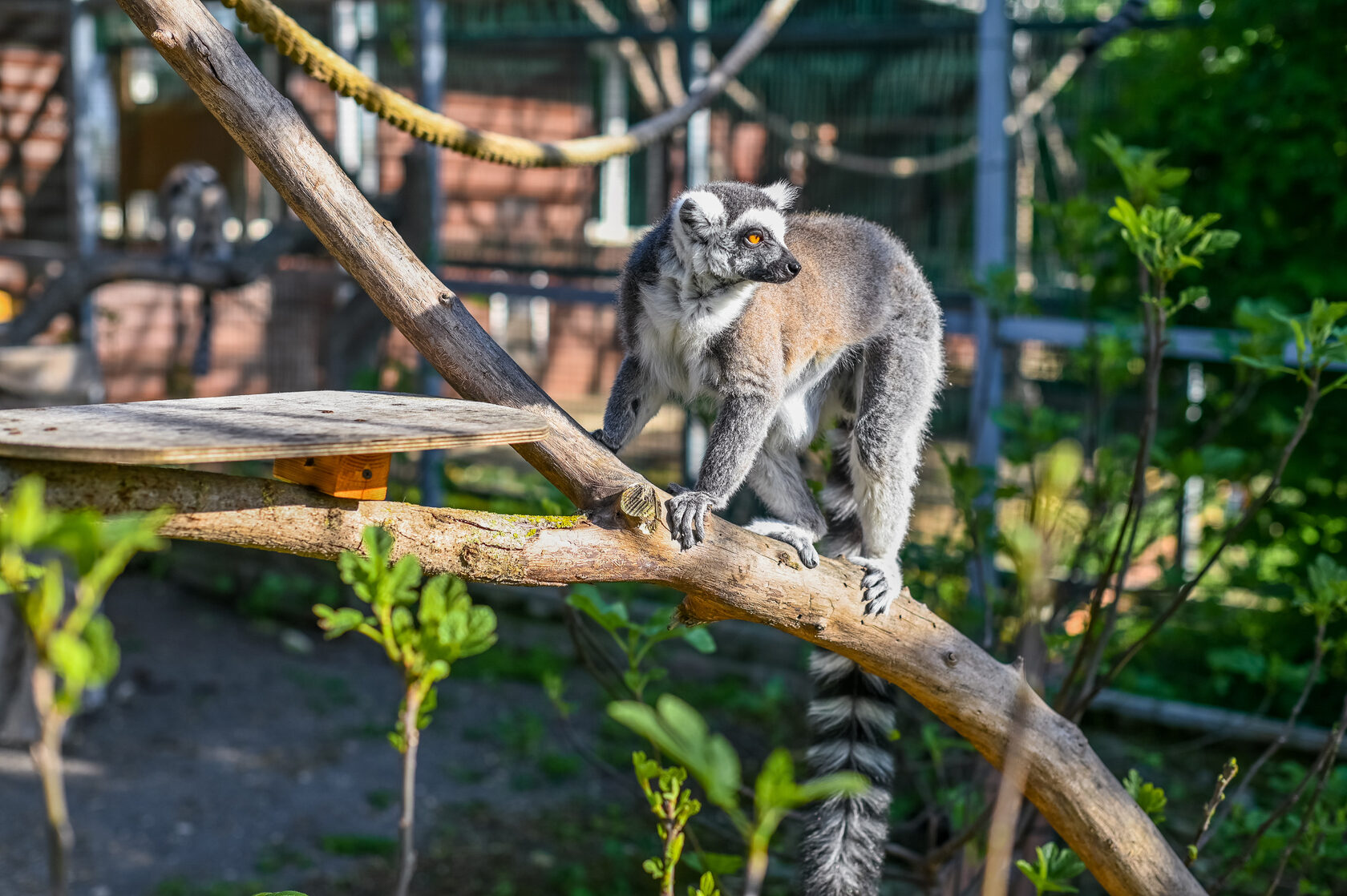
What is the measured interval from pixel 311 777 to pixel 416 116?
3129 mm

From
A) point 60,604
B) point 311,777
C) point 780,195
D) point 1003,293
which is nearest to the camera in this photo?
point 60,604

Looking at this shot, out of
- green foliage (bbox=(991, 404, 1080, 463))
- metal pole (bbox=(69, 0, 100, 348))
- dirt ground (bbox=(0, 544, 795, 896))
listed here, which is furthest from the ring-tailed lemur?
metal pole (bbox=(69, 0, 100, 348))

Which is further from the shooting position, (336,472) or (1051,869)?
(1051,869)

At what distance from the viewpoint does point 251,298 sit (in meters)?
7.68

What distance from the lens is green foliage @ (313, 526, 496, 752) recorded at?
51.8 inches

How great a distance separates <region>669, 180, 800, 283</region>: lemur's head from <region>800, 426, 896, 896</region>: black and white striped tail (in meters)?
0.69

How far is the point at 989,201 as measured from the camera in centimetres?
479

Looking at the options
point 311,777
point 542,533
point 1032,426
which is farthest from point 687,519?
point 311,777

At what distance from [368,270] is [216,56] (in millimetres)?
462

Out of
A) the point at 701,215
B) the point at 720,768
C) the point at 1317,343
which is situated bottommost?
the point at 720,768

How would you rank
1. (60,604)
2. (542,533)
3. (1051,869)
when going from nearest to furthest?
(60,604)
(542,533)
(1051,869)

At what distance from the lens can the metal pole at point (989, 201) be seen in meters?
4.68

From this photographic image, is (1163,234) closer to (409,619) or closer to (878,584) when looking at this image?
(878,584)

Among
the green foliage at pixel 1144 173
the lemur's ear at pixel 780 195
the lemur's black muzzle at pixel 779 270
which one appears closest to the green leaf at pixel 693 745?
the lemur's black muzzle at pixel 779 270
